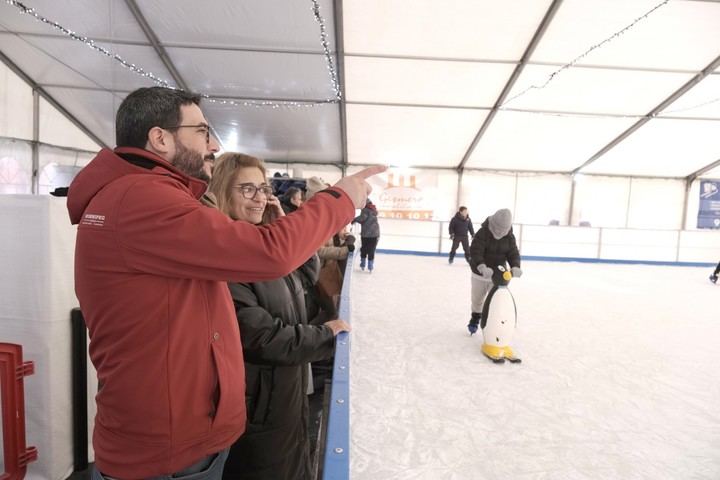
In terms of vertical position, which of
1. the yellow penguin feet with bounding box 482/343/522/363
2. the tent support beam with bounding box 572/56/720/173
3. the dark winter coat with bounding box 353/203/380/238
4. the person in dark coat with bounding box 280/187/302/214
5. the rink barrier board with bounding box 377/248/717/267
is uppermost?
the tent support beam with bounding box 572/56/720/173

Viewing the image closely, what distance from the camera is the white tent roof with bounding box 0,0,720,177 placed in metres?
5.98

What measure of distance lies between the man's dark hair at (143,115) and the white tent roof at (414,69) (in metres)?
5.66

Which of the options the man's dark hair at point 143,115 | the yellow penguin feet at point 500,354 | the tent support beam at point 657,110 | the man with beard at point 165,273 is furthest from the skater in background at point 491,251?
the tent support beam at point 657,110

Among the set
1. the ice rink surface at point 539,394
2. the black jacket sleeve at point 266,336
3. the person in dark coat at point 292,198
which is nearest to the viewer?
the black jacket sleeve at point 266,336

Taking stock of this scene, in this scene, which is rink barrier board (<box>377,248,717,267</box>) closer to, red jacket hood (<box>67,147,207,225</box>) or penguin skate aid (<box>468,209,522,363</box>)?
penguin skate aid (<box>468,209,522,363</box>)

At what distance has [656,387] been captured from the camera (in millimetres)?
2941

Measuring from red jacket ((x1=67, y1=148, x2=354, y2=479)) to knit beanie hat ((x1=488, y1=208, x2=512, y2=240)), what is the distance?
322cm

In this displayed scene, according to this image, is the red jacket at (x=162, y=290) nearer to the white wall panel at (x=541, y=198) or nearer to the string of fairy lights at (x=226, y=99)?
the string of fairy lights at (x=226, y=99)

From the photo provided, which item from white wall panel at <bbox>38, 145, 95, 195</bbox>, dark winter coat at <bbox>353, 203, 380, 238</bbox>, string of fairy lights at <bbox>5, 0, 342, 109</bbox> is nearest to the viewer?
Result: string of fairy lights at <bbox>5, 0, 342, 109</bbox>

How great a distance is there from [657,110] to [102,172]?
10.3 meters

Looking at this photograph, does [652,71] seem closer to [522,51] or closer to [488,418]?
[522,51]

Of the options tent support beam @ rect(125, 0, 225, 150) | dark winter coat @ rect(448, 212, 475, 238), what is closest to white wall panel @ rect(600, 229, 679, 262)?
dark winter coat @ rect(448, 212, 475, 238)

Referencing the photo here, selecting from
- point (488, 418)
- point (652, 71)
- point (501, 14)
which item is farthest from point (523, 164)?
point (488, 418)

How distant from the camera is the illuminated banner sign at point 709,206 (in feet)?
38.1
